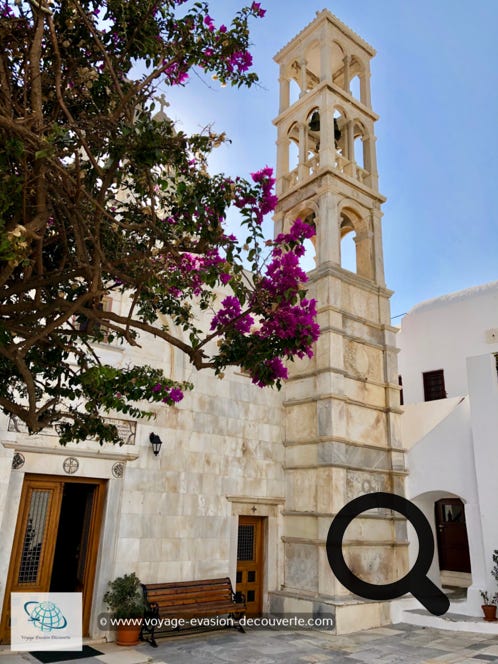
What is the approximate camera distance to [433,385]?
54.2ft

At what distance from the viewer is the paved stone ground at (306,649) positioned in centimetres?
771

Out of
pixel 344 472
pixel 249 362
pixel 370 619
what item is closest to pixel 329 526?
pixel 344 472

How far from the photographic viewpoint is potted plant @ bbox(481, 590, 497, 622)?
10008mm

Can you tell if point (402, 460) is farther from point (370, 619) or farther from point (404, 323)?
point (404, 323)

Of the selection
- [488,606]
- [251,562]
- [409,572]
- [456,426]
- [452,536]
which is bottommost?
[488,606]

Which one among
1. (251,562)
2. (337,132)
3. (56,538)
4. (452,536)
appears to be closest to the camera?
(56,538)

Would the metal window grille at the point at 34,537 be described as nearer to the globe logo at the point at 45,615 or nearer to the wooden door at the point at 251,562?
the globe logo at the point at 45,615

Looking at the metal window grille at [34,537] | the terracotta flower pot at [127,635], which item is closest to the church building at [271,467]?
the metal window grille at [34,537]

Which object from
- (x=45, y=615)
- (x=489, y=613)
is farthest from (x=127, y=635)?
(x=489, y=613)

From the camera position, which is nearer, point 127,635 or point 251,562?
point 127,635

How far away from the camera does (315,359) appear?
1181 centimetres

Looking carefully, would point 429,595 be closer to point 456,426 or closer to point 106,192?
point 456,426

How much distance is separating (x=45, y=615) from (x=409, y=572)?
25.1ft

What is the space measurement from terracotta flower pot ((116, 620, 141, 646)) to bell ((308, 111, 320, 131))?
12662 mm
